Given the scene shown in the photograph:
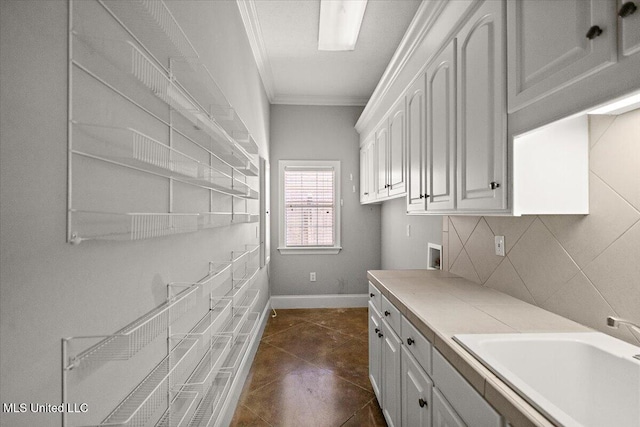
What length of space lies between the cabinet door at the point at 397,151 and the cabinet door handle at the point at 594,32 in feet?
5.32

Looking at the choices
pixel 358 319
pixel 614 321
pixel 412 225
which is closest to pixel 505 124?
pixel 614 321

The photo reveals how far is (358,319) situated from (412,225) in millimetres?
1461

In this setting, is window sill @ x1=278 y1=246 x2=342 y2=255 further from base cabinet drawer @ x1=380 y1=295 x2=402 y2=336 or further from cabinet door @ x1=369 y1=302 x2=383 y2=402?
base cabinet drawer @ x1=380 y1=295 x2=402 y2=336

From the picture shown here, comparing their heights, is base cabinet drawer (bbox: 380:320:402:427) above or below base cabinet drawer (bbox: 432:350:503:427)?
below

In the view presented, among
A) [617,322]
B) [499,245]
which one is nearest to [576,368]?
[617,322]

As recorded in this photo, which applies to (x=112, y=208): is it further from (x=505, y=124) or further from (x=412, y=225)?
(x=412, y=225)

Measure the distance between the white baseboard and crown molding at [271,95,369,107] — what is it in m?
2.69

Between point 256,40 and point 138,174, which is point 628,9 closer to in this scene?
point 138,174

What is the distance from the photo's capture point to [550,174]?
46.1 inches

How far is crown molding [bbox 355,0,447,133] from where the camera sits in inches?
68.8

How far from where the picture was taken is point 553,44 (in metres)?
0.96

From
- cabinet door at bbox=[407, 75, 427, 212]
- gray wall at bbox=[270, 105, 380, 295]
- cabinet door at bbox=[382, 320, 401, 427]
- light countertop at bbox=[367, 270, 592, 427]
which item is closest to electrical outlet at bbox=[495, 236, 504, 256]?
light countertop at bbox=[367, 270, 592, 427]

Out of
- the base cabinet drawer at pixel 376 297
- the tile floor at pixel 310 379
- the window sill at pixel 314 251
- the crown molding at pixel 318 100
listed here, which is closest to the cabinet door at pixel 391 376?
the base cabinet drawer at pixel 376 297

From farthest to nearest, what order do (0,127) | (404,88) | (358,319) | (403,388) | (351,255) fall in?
(351,255), (358,319), (404,88), (403,388), (0,127)
